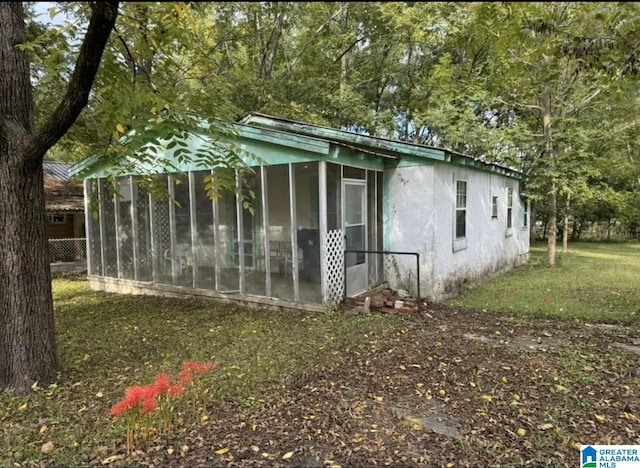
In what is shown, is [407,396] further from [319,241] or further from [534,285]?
[534,285]

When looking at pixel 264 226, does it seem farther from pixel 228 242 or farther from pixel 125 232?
pixel 125 232

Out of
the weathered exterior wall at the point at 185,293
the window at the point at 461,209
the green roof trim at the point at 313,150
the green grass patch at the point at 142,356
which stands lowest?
the green grass patch at the point at 142,356

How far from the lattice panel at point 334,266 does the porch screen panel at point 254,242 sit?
1.31m

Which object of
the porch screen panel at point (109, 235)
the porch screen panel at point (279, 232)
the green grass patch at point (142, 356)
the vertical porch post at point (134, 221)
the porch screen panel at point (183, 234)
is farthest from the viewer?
the porch screen panel at point (109, 235)

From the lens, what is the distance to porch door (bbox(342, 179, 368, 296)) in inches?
288

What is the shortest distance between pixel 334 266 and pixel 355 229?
3.55 feet

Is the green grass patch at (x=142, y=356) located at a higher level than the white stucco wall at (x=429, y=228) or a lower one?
lower

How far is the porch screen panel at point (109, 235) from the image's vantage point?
31.3ft

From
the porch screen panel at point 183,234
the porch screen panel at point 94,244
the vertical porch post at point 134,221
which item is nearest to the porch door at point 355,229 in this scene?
the porch screen panel at point 183,234

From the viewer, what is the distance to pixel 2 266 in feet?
12.6

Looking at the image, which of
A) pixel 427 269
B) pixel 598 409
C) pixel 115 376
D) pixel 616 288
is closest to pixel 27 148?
pixel 115 376

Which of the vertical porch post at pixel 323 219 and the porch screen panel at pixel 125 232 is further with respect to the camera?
the porch screen panel at pixel 125 232

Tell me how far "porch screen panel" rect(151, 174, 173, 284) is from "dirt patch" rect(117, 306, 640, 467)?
5257 millimetres

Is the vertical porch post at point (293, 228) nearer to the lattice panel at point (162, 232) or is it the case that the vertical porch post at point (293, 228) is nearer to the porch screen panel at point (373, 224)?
the porch screen panel at point (373, 224)
